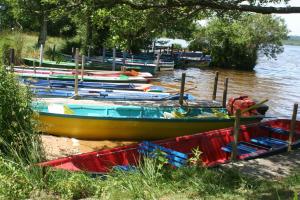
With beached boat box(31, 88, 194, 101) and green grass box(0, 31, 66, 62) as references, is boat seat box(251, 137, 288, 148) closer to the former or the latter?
beached boat box(31, 88, 194, 101)

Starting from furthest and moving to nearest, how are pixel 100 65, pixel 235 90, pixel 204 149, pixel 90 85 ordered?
pixel 100 65
pixel 235 90
pixel 90 85
pixel 204 149

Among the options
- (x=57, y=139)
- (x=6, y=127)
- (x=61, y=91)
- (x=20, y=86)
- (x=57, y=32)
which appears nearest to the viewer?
(x=6, y=127)

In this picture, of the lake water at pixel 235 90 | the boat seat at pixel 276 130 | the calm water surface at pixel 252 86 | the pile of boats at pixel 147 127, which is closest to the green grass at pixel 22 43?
the pile of boats at pixel 147 127

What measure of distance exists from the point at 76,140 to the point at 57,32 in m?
31.8

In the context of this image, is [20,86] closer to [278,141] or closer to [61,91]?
[278,141]

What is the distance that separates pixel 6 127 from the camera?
7512 millimetres

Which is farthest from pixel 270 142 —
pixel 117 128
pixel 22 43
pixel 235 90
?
pixel 22 43

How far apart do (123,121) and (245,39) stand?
30469 mm

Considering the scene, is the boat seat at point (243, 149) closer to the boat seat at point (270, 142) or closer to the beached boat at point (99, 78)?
the boat seat at point (270, 142)

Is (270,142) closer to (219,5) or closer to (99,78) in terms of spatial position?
(219,5)

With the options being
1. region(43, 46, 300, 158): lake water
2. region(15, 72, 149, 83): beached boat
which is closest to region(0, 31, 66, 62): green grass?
region(15, 72, 149, 83): beached boat

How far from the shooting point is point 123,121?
1382 centimetres

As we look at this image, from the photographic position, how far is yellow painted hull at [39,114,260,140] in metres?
13.7

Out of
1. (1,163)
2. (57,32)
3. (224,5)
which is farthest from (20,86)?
(57,32)
